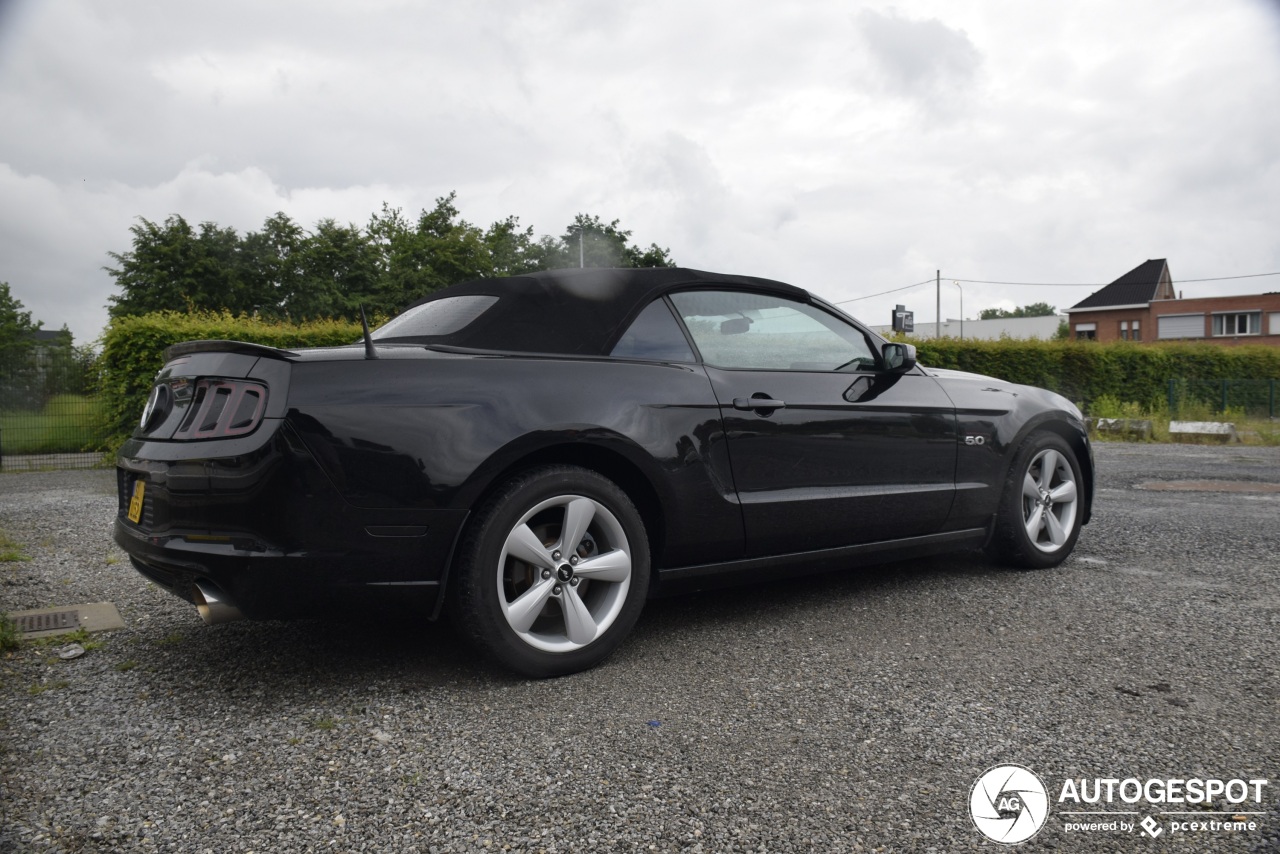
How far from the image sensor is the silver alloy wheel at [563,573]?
120 inches

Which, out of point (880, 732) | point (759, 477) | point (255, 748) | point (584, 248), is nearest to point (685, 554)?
point (759, 477)

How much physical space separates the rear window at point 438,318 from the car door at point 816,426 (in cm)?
79

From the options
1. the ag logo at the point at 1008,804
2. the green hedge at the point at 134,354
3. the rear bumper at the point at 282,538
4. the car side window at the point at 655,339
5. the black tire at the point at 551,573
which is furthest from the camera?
the green hedge at the point at 134,354

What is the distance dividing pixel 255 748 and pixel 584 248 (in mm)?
62577

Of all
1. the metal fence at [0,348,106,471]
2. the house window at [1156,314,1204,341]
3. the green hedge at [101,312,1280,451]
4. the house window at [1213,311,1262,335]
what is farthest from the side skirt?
the house window at [1213,311,1262,335]

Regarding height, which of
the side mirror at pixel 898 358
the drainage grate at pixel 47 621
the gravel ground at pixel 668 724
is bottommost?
the gravel ground at pixel 668 724

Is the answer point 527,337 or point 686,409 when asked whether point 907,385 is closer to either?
point 686,409

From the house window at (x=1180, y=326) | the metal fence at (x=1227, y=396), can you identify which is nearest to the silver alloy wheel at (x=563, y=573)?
the metal fence at (x=1227, y=396)

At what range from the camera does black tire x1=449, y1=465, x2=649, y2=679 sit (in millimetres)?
2975

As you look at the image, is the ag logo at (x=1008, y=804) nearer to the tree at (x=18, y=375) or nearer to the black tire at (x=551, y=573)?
the black tire at (x=551, y=573)

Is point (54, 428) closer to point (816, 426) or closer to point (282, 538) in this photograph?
point (282, 538)

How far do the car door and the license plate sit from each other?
2.01 meters

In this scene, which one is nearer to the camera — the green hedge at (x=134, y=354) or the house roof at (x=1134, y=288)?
the green hedge at (x=134, y=354)

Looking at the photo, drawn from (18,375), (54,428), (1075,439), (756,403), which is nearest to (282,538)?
(756,403)
